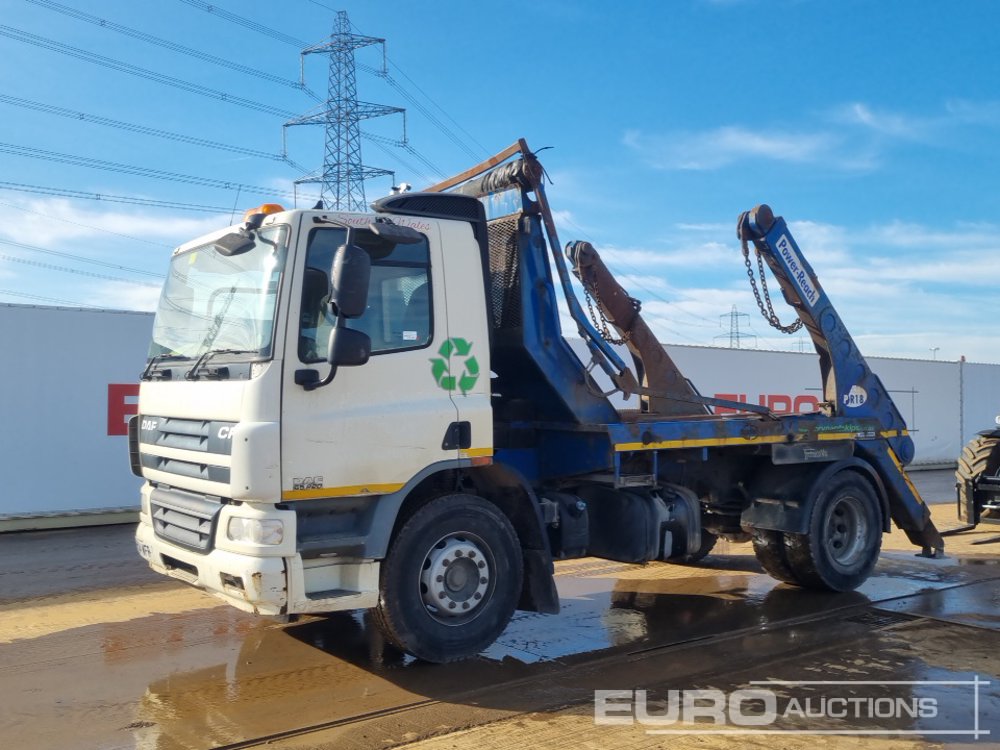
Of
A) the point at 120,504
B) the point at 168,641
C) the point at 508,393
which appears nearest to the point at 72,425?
the point at 120,504

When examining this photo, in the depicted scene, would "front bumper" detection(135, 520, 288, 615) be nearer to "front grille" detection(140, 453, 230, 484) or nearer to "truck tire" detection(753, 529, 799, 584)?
"front grille" detection(140, 453, 230, 484)

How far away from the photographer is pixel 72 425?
37.6 ft

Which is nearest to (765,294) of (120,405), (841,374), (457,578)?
(841,374)

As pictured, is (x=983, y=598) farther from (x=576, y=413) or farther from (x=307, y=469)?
(x=307, y=469)

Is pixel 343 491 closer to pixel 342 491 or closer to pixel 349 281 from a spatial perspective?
pixel 342 491

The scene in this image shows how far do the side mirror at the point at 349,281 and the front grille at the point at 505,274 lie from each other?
1.53 metres

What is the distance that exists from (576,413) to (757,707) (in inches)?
93.2

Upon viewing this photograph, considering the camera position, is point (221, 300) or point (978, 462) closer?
point (221, 300)

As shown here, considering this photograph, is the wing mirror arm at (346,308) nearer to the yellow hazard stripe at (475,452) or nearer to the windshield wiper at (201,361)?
the windshield wiper at (201,361)

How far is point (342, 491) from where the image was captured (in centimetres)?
518

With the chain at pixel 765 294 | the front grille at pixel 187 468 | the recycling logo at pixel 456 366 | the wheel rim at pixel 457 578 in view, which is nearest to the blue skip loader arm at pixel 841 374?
the chain at pixel 765 294

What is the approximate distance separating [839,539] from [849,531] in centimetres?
15

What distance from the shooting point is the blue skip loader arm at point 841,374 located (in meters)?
7.91

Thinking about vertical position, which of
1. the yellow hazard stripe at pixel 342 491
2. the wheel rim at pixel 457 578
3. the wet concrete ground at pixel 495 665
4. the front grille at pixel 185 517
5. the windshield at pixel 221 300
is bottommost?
the wet concrete ground at pixel 495 665
